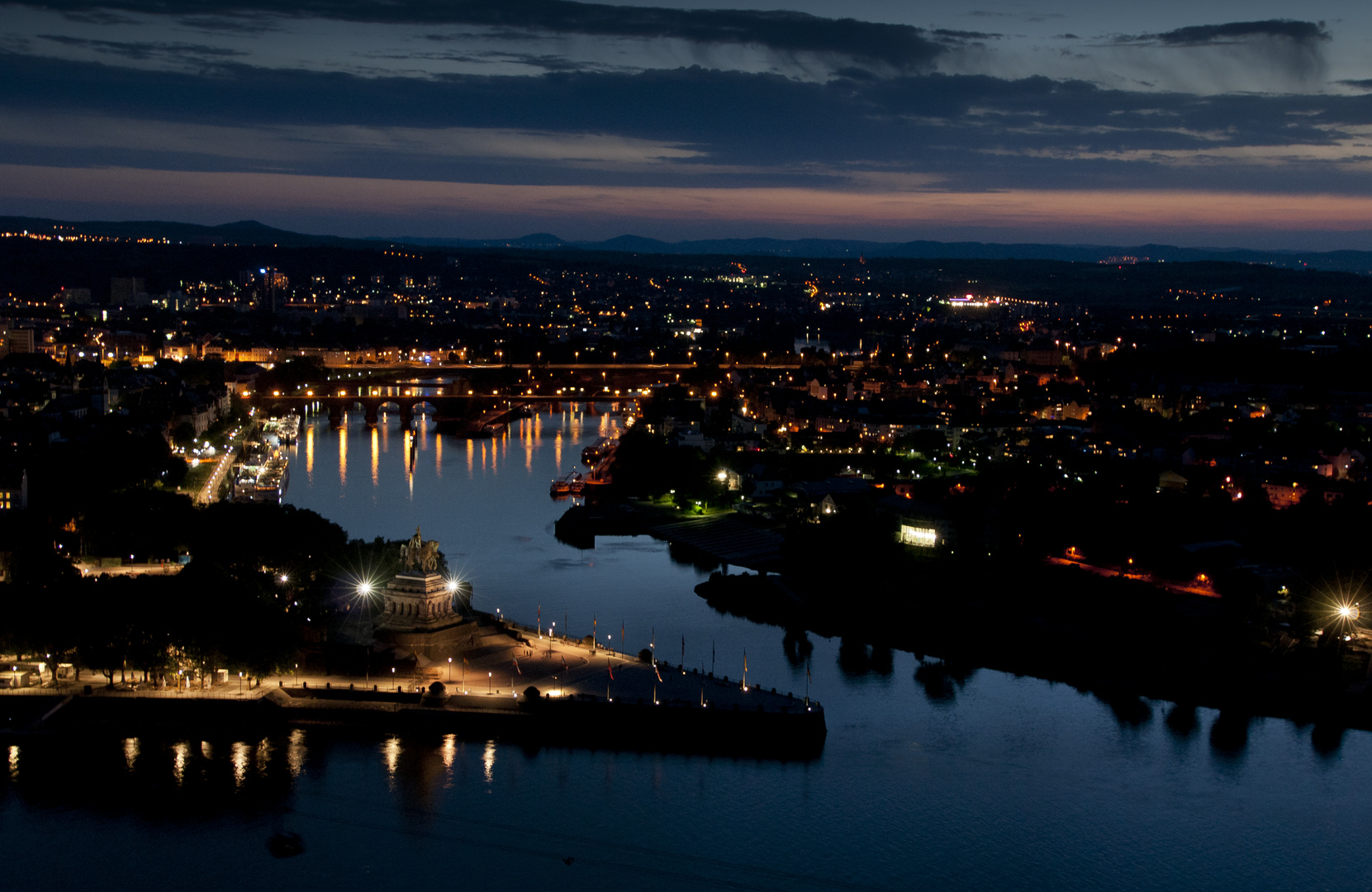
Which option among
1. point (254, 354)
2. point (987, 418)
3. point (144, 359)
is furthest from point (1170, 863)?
point (254, 354)

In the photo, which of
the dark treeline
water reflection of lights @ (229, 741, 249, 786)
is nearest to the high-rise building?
the dark treeline

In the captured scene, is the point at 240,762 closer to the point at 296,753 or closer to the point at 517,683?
the point at 296,753

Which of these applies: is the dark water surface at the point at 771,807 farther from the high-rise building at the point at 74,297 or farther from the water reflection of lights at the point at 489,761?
the high-rise building at the point at 74,297

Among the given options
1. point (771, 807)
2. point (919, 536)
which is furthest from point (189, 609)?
point (919, 536)

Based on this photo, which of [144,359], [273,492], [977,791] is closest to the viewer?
[977,791]

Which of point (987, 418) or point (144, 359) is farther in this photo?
point (144, 359)

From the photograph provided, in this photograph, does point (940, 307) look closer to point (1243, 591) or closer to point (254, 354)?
point (254, 354)

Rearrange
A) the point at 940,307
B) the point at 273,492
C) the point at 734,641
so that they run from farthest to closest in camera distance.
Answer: the point at 940,307 → the point at 273,492 → the point at 734,641

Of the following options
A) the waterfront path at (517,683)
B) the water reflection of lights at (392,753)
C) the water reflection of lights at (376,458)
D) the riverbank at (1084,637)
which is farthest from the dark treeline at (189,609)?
the water reflection of lights at (376,458)
